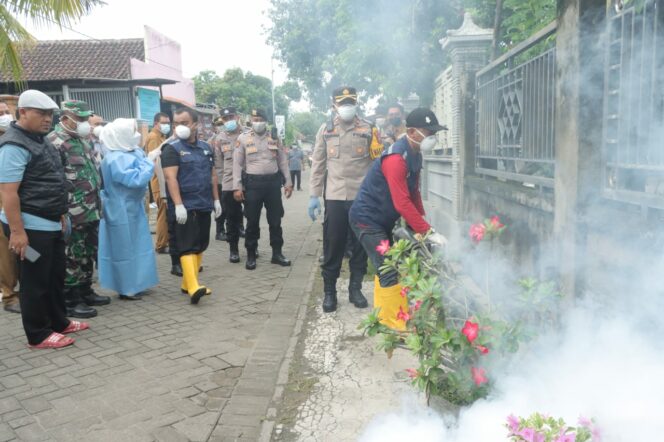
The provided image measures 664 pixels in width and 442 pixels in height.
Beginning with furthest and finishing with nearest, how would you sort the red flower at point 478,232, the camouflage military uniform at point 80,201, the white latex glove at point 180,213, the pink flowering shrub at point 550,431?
the white latex glove at point 180,213 → the camouflage military uniform at point 80,201 → the red flower at point 478,232 → the pink flowering shrub at point 550,431

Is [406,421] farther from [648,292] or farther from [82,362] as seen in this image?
[82,362]

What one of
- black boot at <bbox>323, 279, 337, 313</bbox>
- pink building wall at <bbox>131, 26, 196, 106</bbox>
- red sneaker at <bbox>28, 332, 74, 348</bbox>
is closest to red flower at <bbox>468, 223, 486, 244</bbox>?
black boot at <bbox>323, 279, 337, 313</bbox>

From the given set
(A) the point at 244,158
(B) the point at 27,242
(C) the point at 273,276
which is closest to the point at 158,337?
(B) the point at 27,242

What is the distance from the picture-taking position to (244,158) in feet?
23.7

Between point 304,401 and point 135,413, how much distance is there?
1.02 m

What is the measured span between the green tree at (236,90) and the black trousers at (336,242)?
4125 centimetres

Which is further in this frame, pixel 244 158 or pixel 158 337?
pixel 244 158

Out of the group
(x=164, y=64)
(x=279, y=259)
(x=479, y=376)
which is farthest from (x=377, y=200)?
(x=164, y=64)

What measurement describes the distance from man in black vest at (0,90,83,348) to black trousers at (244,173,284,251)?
2.74m

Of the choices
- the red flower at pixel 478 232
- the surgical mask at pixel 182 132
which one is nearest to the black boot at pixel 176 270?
the surgical mask at pixel 182 132

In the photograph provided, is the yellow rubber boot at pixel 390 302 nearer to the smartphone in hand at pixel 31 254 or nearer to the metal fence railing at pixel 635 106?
the metal fence railing at pixel 635 106

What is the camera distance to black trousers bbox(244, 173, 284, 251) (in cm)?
707

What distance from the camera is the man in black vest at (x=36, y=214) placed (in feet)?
13.3

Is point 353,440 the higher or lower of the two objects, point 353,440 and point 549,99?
the lower
